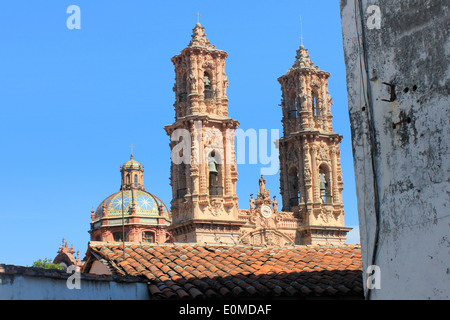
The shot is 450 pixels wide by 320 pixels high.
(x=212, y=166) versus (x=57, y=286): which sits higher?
(x=212, y=166)

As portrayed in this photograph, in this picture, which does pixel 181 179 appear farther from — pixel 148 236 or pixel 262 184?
pixel 148 236

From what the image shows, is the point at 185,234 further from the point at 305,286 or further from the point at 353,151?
the point at 353,151

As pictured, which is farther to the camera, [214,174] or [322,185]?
[322,185]

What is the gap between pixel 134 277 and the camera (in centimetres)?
1112

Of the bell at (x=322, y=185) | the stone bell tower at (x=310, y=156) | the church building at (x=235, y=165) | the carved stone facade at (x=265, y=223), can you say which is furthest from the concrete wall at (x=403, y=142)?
the bell at (x=322, y=185)

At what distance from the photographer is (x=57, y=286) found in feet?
30.0

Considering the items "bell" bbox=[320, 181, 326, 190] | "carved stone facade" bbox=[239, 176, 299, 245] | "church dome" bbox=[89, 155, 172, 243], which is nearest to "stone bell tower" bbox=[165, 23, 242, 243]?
"carved stone facade" bbox=[239, 176, 299, 245]

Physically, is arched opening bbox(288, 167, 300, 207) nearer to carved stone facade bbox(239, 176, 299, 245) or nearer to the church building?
the church building

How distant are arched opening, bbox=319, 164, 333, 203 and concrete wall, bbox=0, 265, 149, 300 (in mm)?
32374

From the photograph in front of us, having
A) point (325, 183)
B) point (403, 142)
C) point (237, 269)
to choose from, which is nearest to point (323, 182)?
point (325, 183)

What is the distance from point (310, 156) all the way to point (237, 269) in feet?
100

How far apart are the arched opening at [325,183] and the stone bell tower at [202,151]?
7.26 meters

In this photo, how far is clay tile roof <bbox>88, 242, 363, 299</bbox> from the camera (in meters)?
11.3
